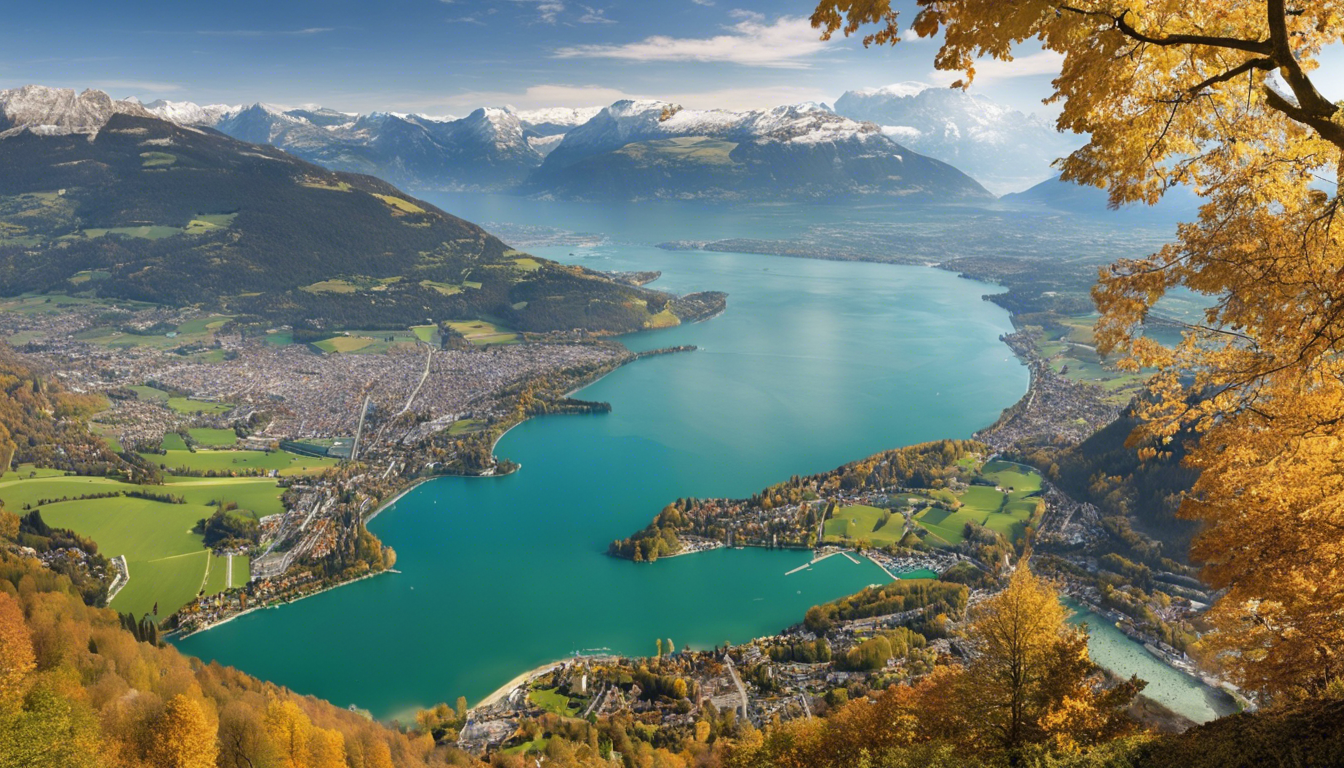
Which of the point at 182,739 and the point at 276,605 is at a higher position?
the point at 182,739

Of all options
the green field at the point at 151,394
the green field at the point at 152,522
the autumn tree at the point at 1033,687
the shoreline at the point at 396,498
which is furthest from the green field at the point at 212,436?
the autumn tree at the point at 1033,687

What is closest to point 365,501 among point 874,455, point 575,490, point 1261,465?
point 575,490

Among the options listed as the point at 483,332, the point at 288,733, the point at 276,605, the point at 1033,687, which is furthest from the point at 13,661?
the point at 483,332

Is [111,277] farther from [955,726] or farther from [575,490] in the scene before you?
[955,726]

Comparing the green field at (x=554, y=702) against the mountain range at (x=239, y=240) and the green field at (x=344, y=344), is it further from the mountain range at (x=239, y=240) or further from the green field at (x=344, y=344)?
the mountain range at (x=239, y=240)

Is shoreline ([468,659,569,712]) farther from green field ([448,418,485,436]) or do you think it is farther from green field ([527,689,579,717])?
green field ([448,418,485,436])

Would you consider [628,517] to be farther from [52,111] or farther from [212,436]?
[52,111]
